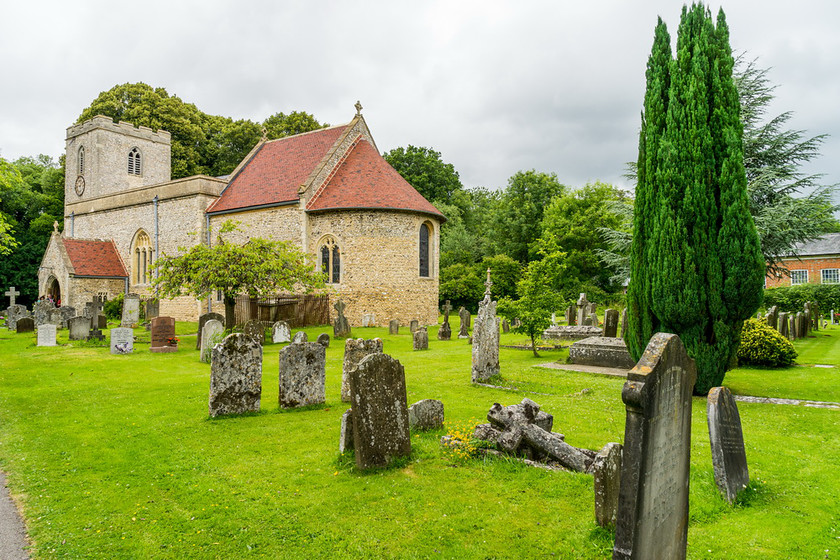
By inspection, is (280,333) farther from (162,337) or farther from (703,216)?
(703,216)

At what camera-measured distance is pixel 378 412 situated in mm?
5113

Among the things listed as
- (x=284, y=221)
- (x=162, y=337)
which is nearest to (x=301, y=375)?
(x=162, y=337)

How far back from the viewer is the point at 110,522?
160 inches

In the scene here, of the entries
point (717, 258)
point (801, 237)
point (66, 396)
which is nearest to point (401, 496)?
point (717, 258)

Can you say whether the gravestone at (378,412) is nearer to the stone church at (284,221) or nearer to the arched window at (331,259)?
the stone church at (284,221)

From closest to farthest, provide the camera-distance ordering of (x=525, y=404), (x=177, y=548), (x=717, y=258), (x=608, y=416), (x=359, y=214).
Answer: (x=177, y=548) < (x=525, y=404) < (x=608, y=416) < (x=717, y=258) < (x=359, y=214)

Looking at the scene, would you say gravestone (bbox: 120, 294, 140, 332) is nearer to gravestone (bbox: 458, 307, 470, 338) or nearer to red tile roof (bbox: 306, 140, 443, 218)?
red tile roof (bbox: 306, 140, 443, 218)

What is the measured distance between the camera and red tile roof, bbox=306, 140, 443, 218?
23328 millimetres

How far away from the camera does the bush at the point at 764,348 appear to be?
11.6 m

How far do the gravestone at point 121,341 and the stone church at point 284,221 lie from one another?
218 inches

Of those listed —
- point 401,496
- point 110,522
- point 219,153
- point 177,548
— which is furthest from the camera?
point 219,153

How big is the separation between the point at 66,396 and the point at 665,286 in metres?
10.4

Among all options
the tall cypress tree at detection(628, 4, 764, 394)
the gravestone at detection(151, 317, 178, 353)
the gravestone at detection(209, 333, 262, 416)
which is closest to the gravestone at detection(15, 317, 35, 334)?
the gravestone at detection(151, 317, 178, 353)

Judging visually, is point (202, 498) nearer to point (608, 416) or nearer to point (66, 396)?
point (608, 416)
